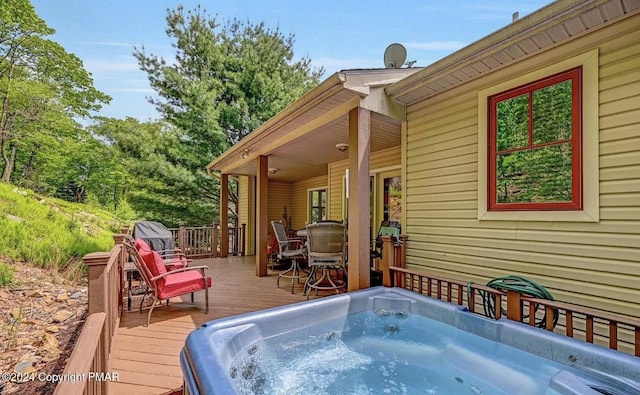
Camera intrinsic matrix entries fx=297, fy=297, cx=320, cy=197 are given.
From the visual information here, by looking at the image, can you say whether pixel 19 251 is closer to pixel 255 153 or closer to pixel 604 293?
pixel 255 153

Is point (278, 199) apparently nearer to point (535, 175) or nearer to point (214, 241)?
point (214, 241)

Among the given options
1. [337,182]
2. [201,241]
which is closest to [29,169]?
[201,241]

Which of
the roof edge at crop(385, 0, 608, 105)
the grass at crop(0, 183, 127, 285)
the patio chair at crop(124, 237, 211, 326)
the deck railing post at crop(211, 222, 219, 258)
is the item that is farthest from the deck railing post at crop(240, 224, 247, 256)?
the roof edge at crop(385, 0, 608, 105)

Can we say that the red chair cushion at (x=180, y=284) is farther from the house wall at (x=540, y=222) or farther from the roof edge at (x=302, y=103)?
Answer: the house wall at (x=540, y=222)

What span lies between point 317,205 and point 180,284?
21.7 ft

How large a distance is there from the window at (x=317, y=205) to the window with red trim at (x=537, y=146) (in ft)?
22.3

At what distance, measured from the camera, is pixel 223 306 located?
4.28 meters

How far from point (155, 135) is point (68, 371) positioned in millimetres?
14231

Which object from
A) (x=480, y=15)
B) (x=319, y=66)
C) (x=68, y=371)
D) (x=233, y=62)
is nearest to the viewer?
(x=68, y=371)

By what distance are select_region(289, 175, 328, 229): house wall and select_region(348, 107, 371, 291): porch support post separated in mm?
6165

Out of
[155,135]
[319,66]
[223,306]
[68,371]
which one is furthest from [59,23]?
[68,371]

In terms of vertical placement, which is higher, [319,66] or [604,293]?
[319,66]

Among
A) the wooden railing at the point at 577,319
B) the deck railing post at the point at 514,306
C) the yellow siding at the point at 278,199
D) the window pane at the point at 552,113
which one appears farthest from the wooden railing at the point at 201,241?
the window pane at the point at 552,113

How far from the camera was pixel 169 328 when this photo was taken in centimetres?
350
